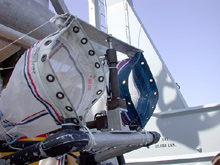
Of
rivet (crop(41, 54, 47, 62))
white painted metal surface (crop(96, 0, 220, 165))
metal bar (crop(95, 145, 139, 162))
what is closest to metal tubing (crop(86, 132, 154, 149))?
metal bar (crop(95, 145, 139, 162))

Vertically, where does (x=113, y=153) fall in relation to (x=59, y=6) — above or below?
below

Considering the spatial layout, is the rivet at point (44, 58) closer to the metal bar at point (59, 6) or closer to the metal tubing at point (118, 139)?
the metal tubing at point (118, 139)

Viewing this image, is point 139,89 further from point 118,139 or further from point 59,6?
point 59,6

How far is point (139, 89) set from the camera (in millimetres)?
1434

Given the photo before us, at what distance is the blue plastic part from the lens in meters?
1.29

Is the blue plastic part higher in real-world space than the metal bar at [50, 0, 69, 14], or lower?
lower

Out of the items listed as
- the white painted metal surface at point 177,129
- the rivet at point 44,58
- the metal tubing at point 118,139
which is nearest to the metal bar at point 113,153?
the metal tubing at point 118,139

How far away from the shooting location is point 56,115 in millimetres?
864

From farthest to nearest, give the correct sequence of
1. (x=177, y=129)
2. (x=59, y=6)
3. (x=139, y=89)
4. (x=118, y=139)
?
1. (x=177, y=129)
2. (x=59, y=6)
3. (x=139, y=89)
4. (x=118, y=139)

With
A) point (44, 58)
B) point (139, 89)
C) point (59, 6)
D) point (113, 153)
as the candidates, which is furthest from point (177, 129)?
point (44, 58)

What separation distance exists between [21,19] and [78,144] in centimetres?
105

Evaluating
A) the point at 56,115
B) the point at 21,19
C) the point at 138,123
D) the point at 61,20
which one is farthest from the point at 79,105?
the point at 21,19

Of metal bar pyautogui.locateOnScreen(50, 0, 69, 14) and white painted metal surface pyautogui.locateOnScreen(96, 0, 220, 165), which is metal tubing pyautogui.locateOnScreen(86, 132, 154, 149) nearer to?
white painted metal surface pyautogui.locateOnScreen(96, 0, 220, 165)

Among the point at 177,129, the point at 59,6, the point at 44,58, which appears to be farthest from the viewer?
the point at 177,129
